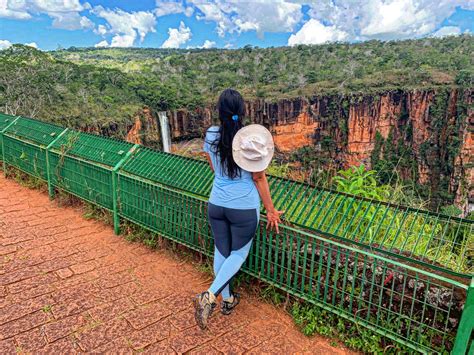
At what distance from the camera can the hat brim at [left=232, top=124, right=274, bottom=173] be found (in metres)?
2.40

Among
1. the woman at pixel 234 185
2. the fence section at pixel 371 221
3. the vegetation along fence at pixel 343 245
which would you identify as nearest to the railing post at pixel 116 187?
the vegetation along fence at pixel 343 245

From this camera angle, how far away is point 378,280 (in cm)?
251

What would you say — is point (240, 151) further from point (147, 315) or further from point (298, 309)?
point (147, 315)

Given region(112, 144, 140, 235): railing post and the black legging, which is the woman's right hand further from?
region(112, 144, 140, 235): railing post

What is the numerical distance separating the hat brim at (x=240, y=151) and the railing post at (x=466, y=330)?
1293mm

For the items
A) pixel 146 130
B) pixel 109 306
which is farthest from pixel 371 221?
pixel 146 130

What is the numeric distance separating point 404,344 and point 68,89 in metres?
33.0

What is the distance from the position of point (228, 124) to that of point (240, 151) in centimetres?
19

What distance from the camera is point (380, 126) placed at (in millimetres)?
42469

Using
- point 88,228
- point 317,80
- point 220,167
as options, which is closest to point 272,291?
point 220,167

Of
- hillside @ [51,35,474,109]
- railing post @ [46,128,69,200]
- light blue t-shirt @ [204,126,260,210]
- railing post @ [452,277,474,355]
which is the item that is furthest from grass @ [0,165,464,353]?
hillside @ [51,35,474,109]

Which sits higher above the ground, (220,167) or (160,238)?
(220,167)

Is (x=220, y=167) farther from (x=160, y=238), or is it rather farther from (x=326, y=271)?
(x=160, y=238)

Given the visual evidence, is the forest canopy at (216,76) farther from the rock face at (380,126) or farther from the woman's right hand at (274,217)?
the woman's right hand at (274,217)
